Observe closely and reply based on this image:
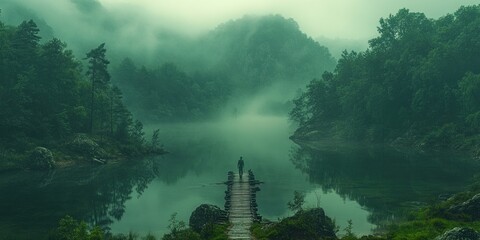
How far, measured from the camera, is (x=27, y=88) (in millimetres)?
88500

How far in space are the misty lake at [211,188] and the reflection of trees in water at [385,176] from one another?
0.40 feet

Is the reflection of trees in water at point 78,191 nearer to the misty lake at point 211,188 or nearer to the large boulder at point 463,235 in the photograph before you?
the misty lake at point 211,188

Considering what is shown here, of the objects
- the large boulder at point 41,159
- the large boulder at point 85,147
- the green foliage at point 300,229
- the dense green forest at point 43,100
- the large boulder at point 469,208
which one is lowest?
the green foliage at point 300,229

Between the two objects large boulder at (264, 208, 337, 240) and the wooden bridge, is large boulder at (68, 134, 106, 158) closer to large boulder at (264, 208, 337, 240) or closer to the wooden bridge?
the wooden bridge

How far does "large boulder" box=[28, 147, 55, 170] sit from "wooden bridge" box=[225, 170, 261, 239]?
34089 millimetres

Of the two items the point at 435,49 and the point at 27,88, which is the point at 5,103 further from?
the point at 435,49

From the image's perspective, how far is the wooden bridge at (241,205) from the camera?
113 feet

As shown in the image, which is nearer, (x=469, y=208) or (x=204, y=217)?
(x=469, y=208)

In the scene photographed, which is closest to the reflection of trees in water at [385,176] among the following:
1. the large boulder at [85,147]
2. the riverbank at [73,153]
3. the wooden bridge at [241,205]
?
the wooden bridge at [241,205]

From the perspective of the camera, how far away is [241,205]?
148ft

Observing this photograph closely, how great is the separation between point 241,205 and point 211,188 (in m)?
16.5

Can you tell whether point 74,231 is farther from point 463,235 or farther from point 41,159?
point 41,159

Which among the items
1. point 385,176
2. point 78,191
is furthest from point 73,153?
point 385,176

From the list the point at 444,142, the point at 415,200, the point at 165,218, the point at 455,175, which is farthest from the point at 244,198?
the point at 444,142
